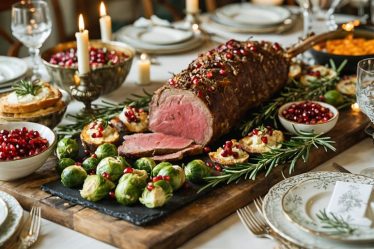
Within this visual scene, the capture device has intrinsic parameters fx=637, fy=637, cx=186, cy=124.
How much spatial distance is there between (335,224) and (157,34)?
2.30 metres

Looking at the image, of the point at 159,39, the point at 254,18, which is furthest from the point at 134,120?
the point at 254,18

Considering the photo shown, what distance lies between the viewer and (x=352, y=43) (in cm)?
338

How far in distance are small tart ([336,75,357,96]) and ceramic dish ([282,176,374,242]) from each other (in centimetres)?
89

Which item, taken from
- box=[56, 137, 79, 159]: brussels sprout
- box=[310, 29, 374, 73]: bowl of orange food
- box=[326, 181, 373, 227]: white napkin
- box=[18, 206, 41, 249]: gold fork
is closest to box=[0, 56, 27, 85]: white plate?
box=[56, 137, 79, 159]: brussels sprout

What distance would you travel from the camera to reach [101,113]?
286 centimetres

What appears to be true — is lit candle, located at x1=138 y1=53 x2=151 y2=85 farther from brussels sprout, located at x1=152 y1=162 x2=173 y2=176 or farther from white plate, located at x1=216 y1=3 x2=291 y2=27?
brussels sprout, located at x1=152 y1=162 x2=173 y2=176

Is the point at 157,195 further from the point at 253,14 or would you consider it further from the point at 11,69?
the point at 253,14

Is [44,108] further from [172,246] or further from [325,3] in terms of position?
[325,3]

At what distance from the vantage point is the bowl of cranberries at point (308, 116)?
2.58 metres

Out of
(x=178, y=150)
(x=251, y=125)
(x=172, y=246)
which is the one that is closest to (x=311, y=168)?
(x=251, y=125)

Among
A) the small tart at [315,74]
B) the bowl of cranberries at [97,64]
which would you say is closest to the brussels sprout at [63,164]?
the bowl of cranberries at [97,64]

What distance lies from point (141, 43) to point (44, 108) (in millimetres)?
1215

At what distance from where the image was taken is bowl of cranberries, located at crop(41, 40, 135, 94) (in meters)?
2.96

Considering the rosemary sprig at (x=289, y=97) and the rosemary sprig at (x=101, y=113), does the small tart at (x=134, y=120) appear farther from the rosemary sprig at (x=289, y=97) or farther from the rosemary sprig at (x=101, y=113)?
the rosemary sprig at (x=289, y=97)
